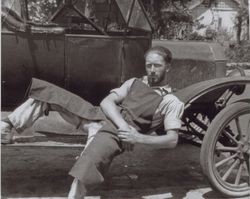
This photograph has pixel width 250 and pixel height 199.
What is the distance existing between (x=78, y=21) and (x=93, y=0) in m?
0.33

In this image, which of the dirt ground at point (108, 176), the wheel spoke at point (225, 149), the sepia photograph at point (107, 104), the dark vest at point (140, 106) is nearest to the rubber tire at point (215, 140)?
the sepia photograph at point (107, 104)

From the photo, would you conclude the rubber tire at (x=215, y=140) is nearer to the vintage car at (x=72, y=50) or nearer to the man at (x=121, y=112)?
the man at (x=121, y=112)

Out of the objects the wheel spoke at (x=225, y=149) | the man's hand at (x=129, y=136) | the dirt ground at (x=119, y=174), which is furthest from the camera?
the dirt ground at (x=119, y=174)

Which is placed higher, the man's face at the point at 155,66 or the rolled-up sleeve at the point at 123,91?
the man's face at the point at 155,66

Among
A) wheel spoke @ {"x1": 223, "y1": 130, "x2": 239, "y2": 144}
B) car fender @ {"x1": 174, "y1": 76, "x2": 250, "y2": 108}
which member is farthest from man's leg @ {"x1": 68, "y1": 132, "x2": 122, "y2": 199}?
wheel spoke @ {"x1": 223, "y1": 130, "x2": 239, "y2": 144}

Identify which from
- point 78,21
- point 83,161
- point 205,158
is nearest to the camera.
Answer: point 83,161

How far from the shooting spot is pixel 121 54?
4090 millimetres

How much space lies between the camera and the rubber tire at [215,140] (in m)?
3.70

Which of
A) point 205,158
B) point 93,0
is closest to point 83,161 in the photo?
point 205,158

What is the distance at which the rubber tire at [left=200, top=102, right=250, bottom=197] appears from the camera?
3699 mm

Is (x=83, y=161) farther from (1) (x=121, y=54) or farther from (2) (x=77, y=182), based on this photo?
(1) (x=121, y=54)

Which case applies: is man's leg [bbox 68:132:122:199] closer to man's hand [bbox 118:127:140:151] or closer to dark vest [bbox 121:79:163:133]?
man's hand [bbox 118:127:140:151]

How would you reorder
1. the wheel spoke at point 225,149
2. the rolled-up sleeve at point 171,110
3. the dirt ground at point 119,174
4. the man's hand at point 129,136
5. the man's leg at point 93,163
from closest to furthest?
the man's leg at point 93,163, the man's hand at point 129,136, the rolled-up sleeve at point 171,110, the wheel spoke at point 225,149, the dirt ground at point 119,174

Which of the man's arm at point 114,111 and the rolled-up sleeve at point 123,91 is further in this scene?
the rolled-up sleeve at point 123,91
